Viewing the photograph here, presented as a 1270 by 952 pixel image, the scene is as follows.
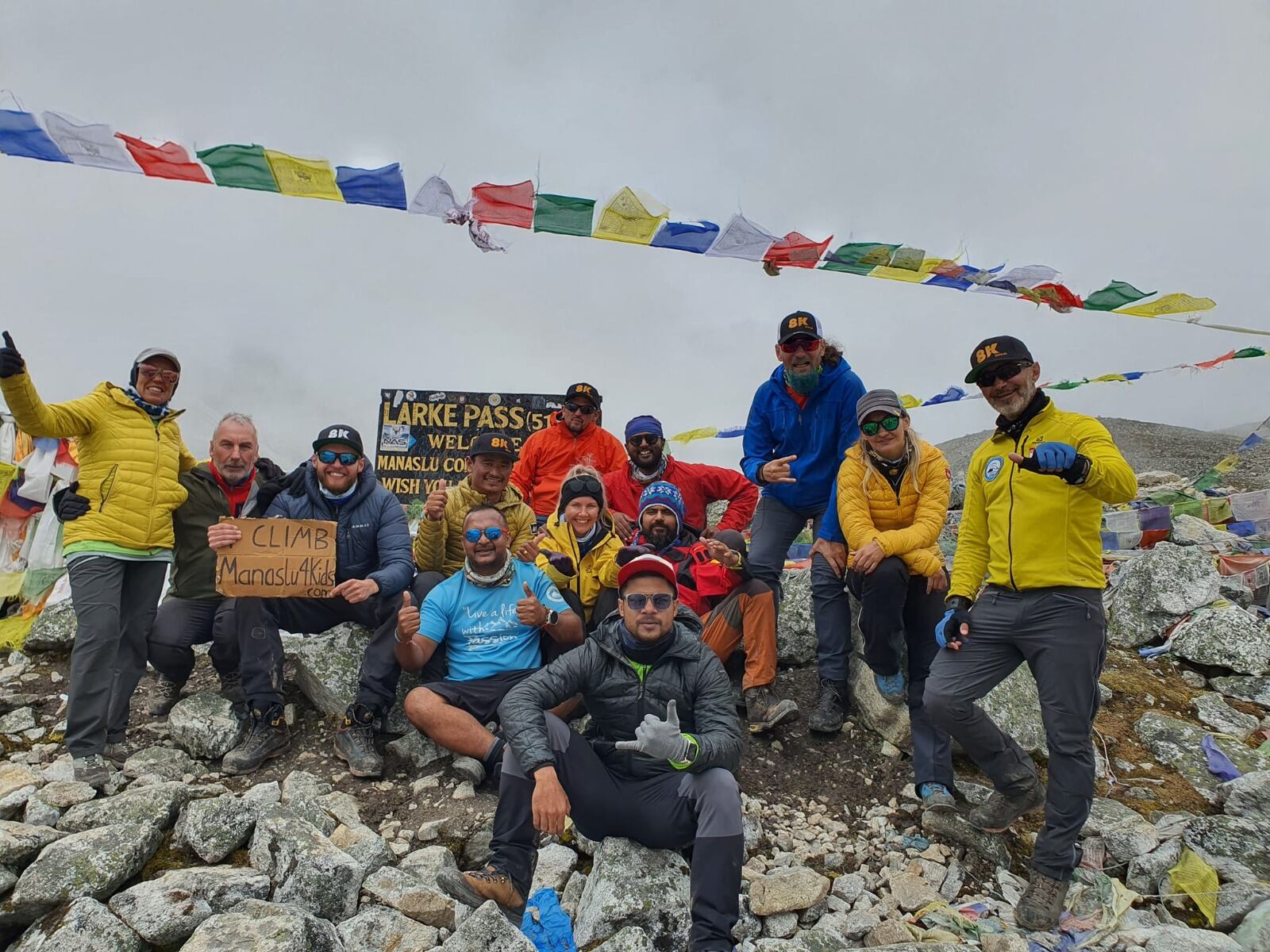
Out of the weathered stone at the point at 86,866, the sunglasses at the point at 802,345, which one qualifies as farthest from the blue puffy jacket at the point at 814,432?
the weathered stone at the point at 86,866

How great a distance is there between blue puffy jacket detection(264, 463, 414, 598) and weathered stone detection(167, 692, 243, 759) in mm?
1266

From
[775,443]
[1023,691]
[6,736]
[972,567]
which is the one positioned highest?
[775,443]

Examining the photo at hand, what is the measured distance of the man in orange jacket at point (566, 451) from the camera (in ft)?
24.6

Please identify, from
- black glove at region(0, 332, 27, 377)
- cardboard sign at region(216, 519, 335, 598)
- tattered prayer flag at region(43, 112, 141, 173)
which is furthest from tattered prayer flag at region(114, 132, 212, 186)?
cardboard sign at region(216, 519, 335, 598)

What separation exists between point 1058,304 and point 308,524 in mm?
9221

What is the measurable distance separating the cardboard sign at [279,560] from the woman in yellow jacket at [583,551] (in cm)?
166

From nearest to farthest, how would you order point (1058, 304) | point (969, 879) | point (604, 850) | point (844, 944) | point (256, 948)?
point (256, 948)
point (844, 944)
point (604, 850)
point (969, 879)
point (1058, 304)

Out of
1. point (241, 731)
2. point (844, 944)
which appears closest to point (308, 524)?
point (241, 731)

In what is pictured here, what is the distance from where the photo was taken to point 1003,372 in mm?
4223

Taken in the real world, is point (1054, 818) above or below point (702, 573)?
below

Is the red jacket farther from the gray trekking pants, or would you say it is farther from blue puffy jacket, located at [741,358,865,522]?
the gray trekking pants

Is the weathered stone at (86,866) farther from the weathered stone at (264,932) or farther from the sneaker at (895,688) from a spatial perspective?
the sneaker at (895,688)

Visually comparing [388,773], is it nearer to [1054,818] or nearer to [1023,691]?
[1054,818]

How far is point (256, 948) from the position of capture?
3086 mm
